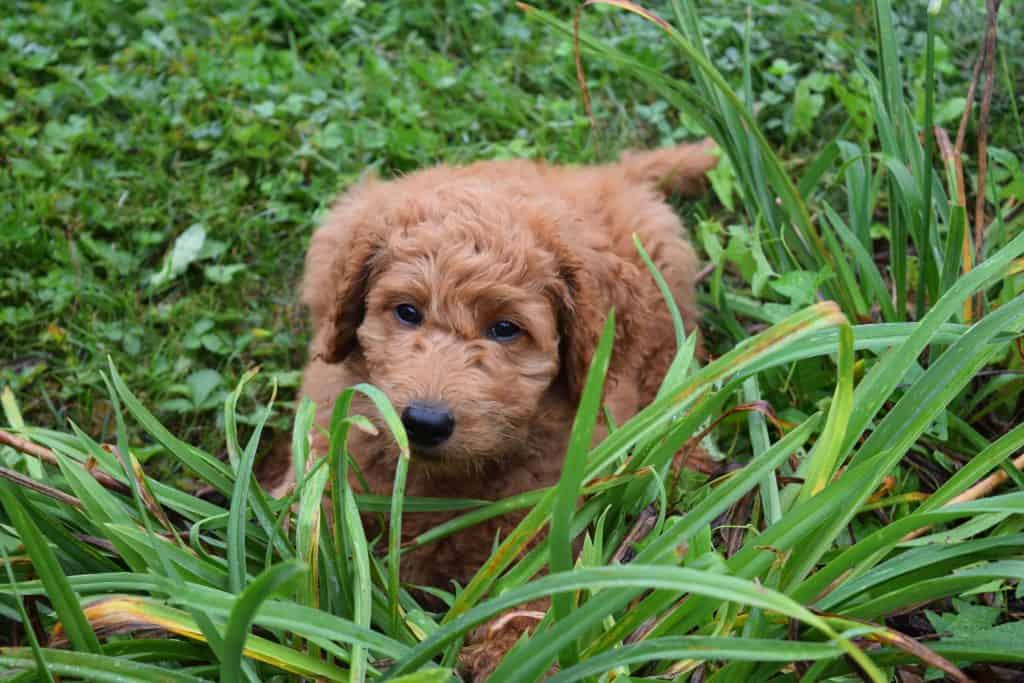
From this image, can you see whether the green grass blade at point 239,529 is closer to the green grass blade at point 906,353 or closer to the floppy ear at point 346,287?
the floppy ear at point 346,287

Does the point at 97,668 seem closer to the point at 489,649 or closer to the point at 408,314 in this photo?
the point at 489,649

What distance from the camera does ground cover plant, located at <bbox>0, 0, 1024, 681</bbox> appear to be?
194cm

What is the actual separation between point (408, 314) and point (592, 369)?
3.51 ft

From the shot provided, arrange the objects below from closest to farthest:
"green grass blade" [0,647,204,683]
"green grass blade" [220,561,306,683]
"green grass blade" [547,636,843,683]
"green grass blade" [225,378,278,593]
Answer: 1. "green grass blade" [220,561,306,683]
2. "green grass blade" [547,636,843,683]
3. "green grass blade" [0,647,204,683]
4. "green grass blade" [225,378,278,593]

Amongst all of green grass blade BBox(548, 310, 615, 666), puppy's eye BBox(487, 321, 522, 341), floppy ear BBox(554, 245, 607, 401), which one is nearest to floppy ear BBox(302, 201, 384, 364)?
puppy's eye BBox(487, 321, 522, 341)

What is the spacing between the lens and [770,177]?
3113mm

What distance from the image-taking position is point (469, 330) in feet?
8.73

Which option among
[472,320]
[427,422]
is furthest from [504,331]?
[427,422]

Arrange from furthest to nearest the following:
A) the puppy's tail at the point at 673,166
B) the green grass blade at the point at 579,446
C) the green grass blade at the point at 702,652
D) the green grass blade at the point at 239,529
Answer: the puppy's tail at the point at 673,166
the green grass blade at the point at 239,529
the green grass blade at the point at 579,446
the green grass blade at the point at 702,652

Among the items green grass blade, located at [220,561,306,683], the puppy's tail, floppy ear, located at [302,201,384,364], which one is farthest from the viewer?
the puppy's tail

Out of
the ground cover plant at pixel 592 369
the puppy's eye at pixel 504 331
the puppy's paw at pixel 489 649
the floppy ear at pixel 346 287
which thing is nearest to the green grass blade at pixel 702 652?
the ground cover plant at pixel 592 369

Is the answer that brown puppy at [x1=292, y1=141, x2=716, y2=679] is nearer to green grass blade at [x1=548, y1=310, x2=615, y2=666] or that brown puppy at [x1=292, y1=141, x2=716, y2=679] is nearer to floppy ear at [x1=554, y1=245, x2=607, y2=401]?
floppy ear at [x1=554, y1=245, x2=607, y2=401]

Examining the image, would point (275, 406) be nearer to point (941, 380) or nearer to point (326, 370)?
point (326, 370)

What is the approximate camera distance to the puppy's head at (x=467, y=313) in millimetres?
2510
